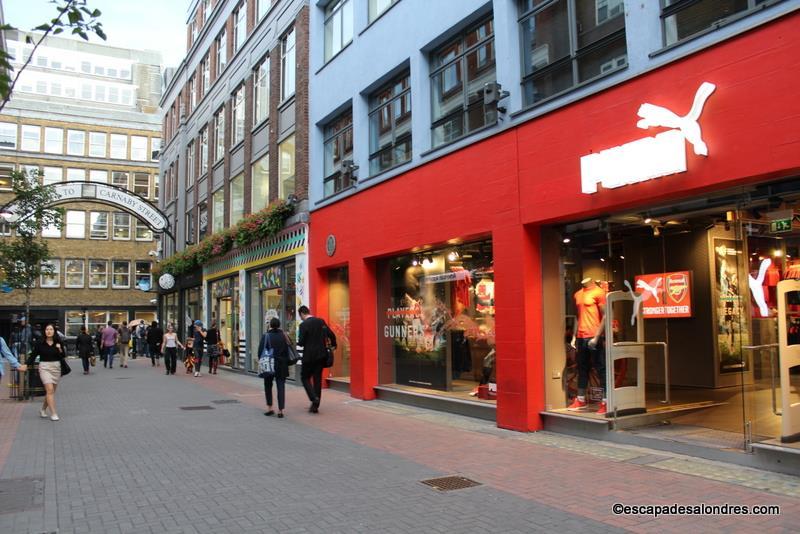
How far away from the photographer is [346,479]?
21.3 ft

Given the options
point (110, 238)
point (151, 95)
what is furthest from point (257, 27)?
point (151, 95)

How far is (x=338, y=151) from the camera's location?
15750 mm

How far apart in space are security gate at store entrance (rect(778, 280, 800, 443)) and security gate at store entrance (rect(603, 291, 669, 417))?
2.11 metres

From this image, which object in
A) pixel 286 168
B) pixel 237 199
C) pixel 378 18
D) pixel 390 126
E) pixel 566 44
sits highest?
pixel 378 18

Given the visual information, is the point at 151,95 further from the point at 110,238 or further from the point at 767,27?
the point at 767,27

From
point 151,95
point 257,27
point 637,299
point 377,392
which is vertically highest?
point 151,95

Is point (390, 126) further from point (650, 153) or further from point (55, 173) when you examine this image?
point (55, 173)

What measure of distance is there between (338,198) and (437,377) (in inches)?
201

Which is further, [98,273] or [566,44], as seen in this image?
[98,273]

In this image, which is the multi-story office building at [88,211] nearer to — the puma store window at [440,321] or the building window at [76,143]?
the building window at [76,143]

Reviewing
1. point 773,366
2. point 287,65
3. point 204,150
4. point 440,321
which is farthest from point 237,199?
point 773,366

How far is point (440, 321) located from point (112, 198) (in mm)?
16938

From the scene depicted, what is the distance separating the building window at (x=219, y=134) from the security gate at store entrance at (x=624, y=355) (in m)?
18.6

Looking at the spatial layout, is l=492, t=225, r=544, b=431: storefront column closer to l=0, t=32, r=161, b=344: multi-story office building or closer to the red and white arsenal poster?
the red and white arsenal poster
